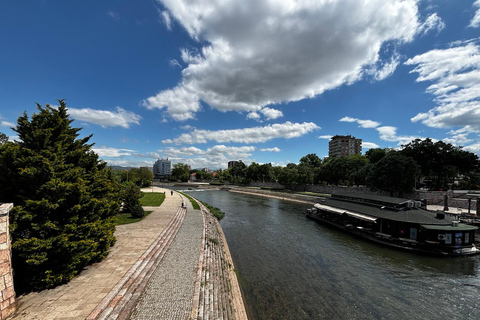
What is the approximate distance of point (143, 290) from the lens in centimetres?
891

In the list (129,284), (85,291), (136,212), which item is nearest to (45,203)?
(85,291)

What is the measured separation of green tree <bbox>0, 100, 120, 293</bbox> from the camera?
775 cm

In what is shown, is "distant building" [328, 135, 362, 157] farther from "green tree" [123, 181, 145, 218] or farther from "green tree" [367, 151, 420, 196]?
"green tree" [123, 181, 145, 218]

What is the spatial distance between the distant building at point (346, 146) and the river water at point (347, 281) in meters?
108

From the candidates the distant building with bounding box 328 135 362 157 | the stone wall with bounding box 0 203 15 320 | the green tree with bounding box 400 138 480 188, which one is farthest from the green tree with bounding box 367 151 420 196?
the distant building with bounding box 328 135 362 157

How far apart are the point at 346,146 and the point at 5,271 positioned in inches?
5181

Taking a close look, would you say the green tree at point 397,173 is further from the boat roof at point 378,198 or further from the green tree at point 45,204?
the green tree at point 45,204

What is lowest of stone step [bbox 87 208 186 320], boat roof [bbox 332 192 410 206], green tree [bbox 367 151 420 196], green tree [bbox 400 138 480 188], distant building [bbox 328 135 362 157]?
stone step [bbox 87 208 186 320]

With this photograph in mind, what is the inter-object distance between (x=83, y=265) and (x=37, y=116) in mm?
7195

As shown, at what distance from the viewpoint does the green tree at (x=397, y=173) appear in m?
39.6

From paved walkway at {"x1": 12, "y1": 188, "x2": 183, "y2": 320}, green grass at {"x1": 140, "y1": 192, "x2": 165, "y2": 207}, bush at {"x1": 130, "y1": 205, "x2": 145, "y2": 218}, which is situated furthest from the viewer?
green grass at {"x1": 140, "y1": 192, "x2": 165, "y2": 207}

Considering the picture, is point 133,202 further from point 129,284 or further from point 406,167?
point 406,167

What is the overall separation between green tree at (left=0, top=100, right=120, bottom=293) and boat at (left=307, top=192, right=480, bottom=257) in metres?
23.5

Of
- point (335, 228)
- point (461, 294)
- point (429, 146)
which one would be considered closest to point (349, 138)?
point (429, 146)
